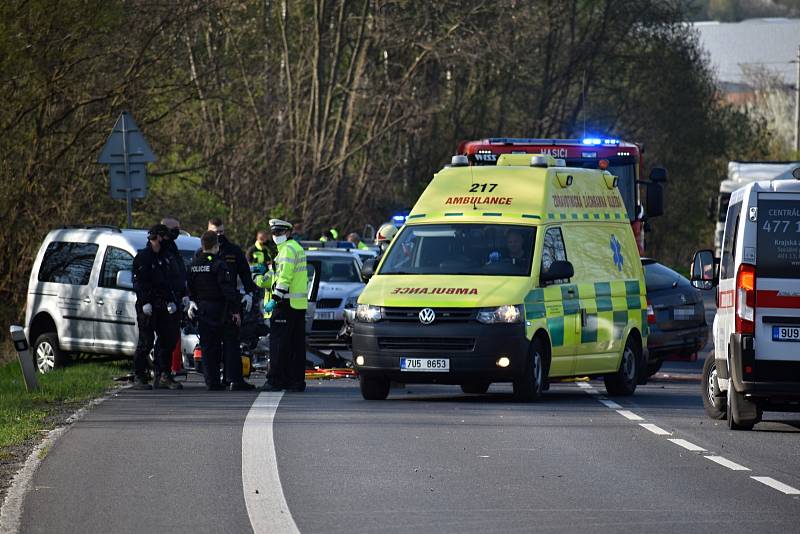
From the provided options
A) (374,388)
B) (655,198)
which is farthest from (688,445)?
(655,198)

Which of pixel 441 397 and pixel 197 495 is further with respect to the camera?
pixel 441 397

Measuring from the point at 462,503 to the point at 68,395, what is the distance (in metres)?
8.63

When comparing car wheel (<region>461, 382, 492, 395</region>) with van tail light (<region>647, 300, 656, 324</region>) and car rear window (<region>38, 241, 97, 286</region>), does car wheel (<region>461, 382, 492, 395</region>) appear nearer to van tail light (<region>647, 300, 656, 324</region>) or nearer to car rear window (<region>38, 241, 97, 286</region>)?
van tail light (<region>647, 300, 656, 324</region>)

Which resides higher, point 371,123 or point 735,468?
point 371,123

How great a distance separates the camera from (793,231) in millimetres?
13992

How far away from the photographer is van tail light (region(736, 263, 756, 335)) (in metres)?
14.0

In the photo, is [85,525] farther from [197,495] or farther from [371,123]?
[371,123]

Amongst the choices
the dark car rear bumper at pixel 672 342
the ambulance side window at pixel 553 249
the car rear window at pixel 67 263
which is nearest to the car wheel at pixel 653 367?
the dark car rear bumper at pixel 672 342

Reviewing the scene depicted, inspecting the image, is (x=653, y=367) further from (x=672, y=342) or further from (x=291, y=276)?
(x=291, y=276)

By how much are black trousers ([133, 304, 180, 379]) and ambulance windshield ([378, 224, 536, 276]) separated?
255 cm

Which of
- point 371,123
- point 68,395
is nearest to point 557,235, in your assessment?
point 68,395

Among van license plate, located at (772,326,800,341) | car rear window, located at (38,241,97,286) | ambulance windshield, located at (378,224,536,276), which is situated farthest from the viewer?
car rear window, located at (38,241,97,286)

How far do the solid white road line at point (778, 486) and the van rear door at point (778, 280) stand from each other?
2.95m

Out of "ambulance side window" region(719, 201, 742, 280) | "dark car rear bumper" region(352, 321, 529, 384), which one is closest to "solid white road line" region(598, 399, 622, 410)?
"dark car rear bumper" region(352, 321, 529, 384)
